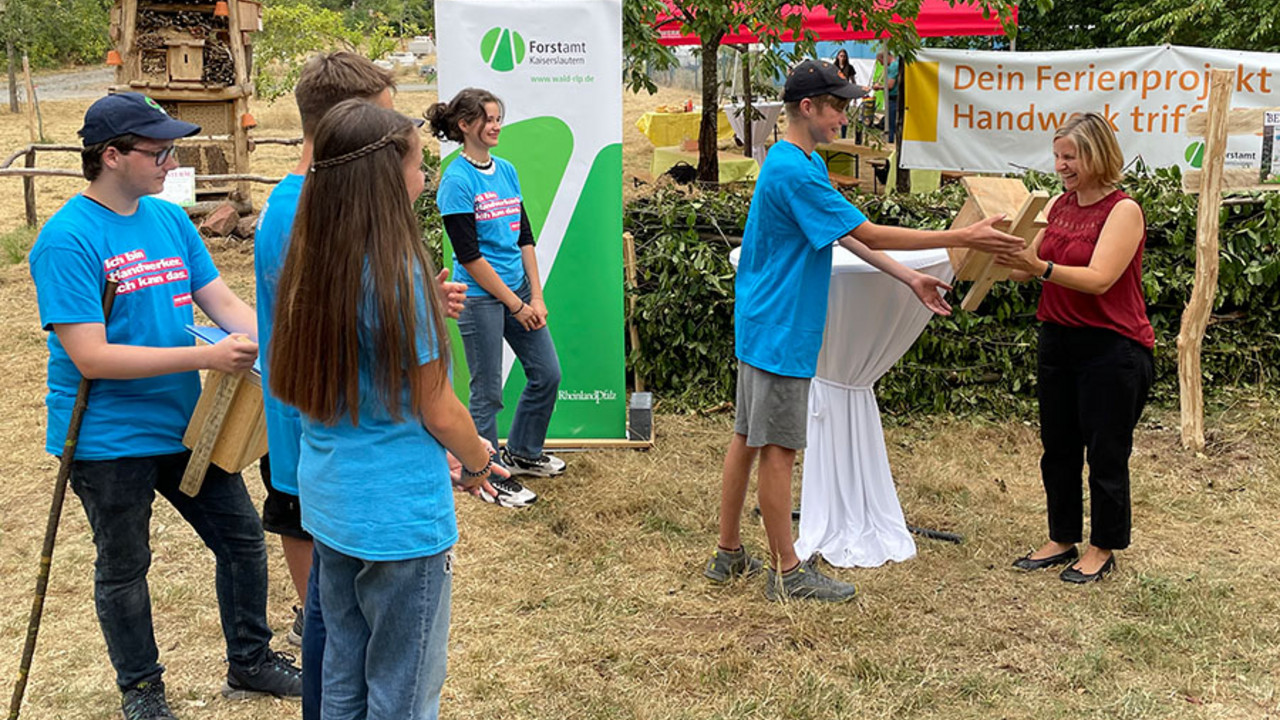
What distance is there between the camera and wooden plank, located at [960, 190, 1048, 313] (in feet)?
11.2

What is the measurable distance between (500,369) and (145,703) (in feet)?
6.93

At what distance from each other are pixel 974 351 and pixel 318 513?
4.41 metres

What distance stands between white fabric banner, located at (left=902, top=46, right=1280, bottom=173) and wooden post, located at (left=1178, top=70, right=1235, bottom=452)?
8.19 feet

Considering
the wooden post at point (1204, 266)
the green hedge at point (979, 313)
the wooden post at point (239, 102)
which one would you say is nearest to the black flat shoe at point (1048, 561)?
the wooden post at point (1204, 266)

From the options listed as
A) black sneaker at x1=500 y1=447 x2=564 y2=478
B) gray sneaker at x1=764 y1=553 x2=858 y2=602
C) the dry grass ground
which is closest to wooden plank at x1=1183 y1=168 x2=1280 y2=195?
the dry grass ground

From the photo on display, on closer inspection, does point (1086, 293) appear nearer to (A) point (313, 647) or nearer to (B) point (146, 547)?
(A) point (313, 647)

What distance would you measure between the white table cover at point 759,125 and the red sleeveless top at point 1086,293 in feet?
30.4

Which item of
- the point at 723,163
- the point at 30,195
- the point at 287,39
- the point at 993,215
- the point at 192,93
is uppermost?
the point at 287,39

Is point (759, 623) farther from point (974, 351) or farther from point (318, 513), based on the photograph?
point (974, 351)

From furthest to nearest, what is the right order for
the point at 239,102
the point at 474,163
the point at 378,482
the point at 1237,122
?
the point at 239,102 < the point at 1237,122 < the point at 474,163 < the point at 378,482

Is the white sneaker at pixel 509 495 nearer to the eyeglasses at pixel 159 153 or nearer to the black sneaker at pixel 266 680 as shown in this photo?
the black sneaker at pixel 266 680

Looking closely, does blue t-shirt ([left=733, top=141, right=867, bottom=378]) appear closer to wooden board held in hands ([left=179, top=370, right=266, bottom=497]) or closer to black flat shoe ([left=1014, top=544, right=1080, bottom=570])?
black flat shoe ([left=1014, top=544, right=1080, bottom=570])

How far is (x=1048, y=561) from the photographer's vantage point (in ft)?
13.7

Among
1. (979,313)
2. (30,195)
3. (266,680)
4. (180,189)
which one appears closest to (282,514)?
(266,680)
